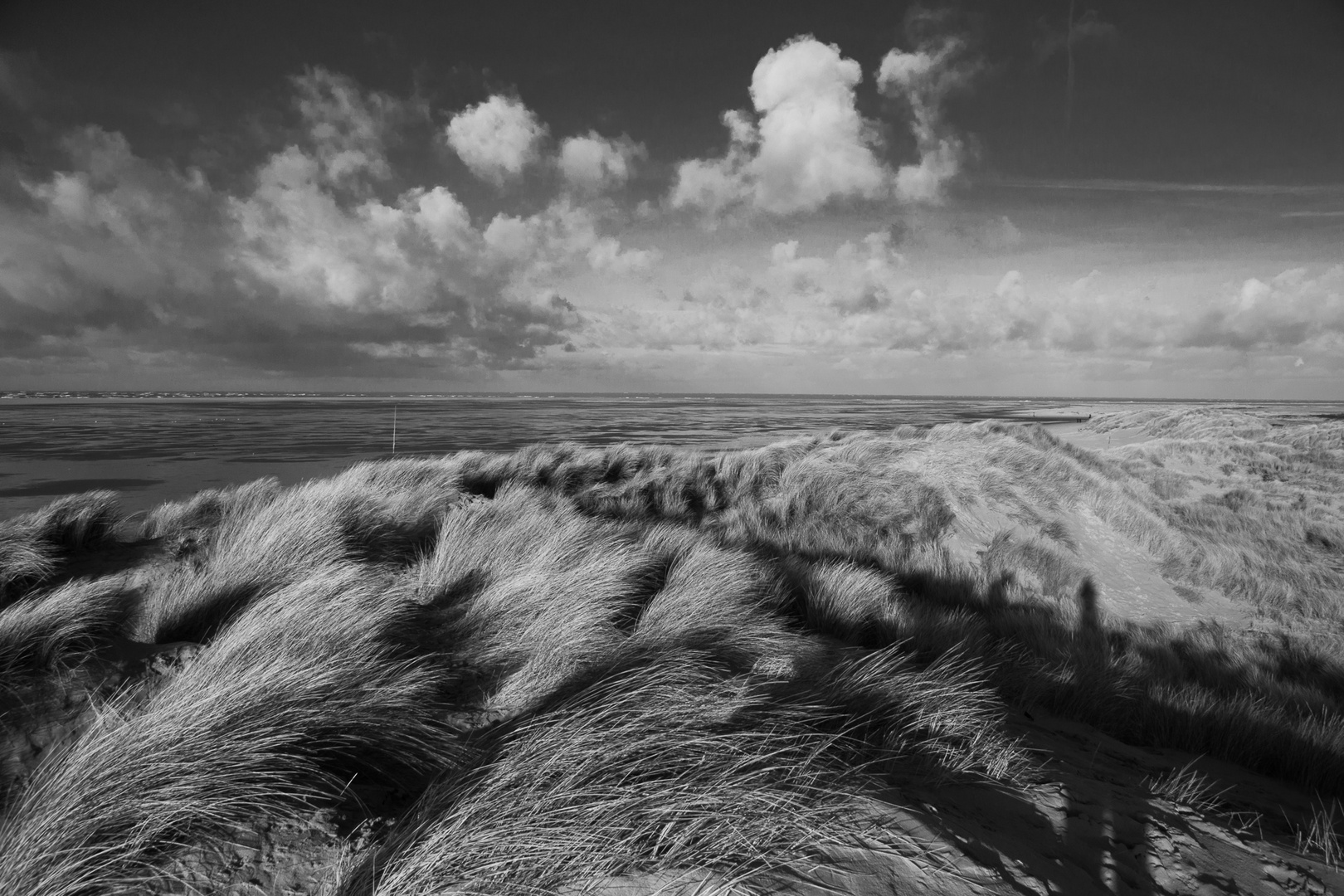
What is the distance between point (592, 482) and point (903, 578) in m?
7.18

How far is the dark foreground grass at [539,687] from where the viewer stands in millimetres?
1801

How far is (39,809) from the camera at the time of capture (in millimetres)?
1701

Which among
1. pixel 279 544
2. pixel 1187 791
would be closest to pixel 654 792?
pixel 1187 791

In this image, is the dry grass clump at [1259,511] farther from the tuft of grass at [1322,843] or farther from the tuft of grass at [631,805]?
the tuft of grass at [631,805]

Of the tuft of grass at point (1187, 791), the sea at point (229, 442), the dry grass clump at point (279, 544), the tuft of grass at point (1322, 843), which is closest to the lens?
the tuft of grass at point (1322, 843)

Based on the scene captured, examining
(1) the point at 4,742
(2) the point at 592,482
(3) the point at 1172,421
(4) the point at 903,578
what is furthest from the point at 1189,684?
(3) the point at 1172,421

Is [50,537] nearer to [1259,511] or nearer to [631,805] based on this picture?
[631,805]

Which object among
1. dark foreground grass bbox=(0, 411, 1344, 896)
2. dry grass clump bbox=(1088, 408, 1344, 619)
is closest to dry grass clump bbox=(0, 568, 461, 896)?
dark foreground grass bbox=(0, 411, 1344, 896)

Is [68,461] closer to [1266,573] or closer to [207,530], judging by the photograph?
[207,530]

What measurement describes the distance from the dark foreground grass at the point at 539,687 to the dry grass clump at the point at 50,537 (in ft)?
A: 0.13

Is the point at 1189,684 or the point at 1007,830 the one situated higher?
the point at 1007,830

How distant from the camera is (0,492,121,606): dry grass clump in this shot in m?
4.48

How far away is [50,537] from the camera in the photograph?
5.71 m

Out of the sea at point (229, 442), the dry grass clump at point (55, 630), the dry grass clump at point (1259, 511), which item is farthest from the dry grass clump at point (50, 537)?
the dry grass clump at point (1259, 511)
